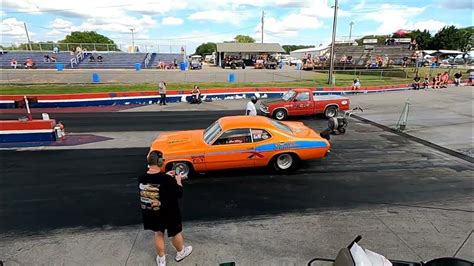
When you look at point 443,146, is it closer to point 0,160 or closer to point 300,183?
point 300,183

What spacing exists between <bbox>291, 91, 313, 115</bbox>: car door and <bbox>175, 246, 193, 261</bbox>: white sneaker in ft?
33.9

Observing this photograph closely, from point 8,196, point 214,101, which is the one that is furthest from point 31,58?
point 8,196

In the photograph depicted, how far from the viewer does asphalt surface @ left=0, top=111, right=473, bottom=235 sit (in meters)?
5.71

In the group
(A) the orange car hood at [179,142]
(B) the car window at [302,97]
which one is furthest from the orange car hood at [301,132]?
(B) the car window at [302,97]

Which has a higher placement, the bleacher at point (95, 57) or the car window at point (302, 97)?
the bleacher at point (95, 57)

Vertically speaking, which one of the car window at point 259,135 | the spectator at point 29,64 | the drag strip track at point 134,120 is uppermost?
the spectator at point 29,64

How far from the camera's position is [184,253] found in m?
4.43

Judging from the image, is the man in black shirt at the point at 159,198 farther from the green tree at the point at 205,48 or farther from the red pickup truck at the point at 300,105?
the green tree at the point at 205,48

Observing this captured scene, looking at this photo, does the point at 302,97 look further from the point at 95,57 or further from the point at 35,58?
the point at 35,58

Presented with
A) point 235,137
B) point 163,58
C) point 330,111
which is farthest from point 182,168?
point 163,58

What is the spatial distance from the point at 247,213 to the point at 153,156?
2.63m

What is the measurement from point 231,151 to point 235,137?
0.36 m

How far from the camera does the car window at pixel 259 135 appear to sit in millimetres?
7316

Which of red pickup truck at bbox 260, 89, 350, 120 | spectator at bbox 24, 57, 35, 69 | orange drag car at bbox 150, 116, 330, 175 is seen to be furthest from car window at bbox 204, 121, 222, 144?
spectator at bbox 24, 57, 35, 69
